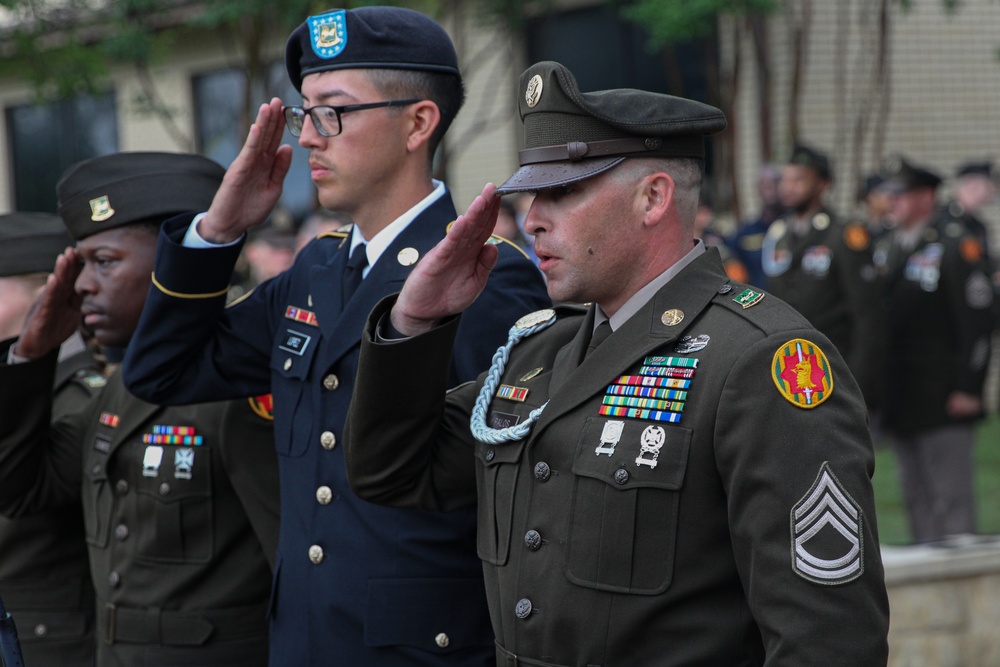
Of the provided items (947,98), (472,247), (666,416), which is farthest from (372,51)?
(947,98)

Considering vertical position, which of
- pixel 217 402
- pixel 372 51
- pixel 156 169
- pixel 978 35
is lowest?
pixel 978 35

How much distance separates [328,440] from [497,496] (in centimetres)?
62

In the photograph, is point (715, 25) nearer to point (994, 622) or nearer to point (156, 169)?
point (994, 622)

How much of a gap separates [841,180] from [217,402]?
9313mm

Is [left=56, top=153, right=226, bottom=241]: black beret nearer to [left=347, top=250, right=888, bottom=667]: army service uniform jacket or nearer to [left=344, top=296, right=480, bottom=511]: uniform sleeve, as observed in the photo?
[left=344, top=296, right=480, bottom=511]: uniform sleeve

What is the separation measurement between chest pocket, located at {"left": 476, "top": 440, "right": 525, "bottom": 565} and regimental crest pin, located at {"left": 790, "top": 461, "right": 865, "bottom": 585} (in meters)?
0.57

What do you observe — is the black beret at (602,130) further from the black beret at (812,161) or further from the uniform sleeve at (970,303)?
the black beret at (812,161)

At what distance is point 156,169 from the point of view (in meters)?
3.72

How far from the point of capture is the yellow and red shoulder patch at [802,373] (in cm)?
223

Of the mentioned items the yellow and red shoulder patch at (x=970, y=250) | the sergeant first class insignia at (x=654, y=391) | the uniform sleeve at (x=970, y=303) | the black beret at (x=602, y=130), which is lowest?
the uniform sleeve at (x=970, y=303)

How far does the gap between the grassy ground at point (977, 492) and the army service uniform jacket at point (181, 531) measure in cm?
398

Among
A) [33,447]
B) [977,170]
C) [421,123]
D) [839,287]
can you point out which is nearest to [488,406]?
[421,123]

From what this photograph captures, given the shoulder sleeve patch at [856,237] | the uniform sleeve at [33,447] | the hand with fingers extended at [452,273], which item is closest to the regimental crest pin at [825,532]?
the hand with fingers extended at [452,273]

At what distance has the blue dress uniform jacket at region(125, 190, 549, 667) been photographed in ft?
9.78
